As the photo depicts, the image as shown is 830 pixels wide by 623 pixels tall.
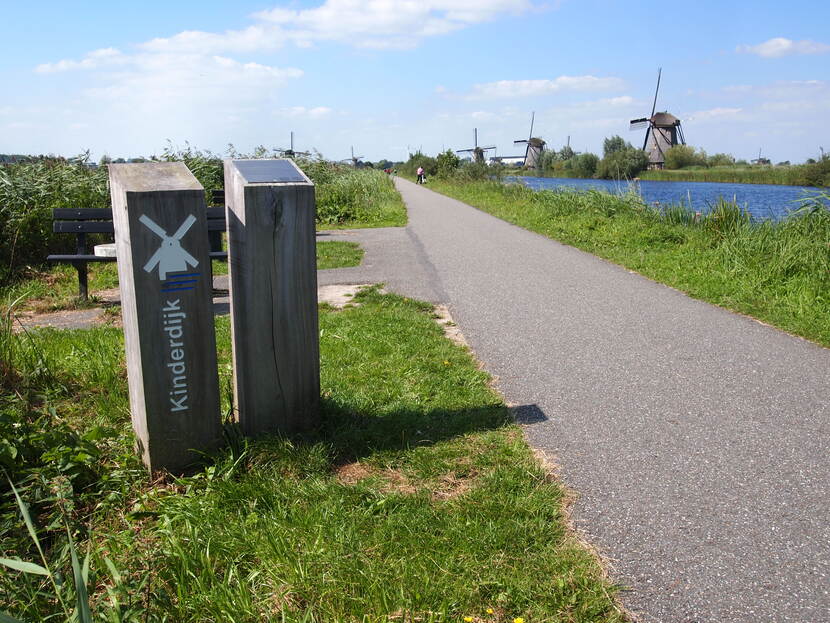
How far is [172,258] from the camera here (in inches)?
120

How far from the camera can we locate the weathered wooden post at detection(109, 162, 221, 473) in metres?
3.00

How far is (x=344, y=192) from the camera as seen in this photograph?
20484mm

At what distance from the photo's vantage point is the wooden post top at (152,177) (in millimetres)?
3018

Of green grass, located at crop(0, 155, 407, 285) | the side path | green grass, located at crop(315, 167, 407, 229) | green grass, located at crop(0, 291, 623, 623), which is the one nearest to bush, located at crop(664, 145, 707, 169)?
green grass, located at crop(315, 167, 407, 229)

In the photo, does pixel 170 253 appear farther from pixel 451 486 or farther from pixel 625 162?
pixel 625 162

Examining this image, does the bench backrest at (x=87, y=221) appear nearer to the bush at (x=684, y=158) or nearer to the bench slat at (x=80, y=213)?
the bench slat at (x=80, y=213)

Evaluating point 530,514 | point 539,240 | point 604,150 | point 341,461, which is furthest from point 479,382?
point 604,150

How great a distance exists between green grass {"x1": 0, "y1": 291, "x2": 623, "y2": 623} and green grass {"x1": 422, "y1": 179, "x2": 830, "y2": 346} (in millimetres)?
4231

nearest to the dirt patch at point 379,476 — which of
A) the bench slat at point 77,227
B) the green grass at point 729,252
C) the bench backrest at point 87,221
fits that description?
the green grass at point 729,252

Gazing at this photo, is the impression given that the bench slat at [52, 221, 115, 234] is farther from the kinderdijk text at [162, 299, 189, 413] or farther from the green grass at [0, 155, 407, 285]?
the kinderdijk text at [162, 299, 189, 413]

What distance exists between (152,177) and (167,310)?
619 mm

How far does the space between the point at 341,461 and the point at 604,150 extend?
2818 inches

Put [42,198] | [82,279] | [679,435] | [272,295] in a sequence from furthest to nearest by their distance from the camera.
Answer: [42,198]
[82,279]
[679,435]
[272,295]

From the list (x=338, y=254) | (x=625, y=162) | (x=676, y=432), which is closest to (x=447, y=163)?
(x=625, y=162)
